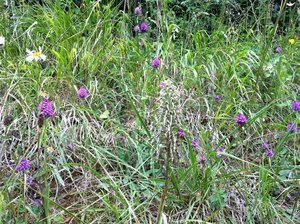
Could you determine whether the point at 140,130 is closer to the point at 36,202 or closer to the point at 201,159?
the point at 201,159

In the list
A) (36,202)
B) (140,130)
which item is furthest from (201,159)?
(36,202)

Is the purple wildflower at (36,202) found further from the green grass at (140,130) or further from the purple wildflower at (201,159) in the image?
the purple wildflower at (201,159)

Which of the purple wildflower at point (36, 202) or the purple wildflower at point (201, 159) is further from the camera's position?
the purple wildflower at point (201, 159)

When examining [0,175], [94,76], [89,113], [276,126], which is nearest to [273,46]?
[276,126]

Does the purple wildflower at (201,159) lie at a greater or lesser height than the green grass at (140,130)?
greater

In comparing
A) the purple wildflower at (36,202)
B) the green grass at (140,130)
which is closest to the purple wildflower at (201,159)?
the green grass at (140,130)

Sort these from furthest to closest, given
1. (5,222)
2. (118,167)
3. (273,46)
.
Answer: (273,46), (118,167), (5,222)

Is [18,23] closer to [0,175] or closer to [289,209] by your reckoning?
[0,175]

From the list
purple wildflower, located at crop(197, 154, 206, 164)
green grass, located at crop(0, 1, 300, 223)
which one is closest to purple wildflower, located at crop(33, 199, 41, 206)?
green grass, located at crop(0, 1, 300, 223)

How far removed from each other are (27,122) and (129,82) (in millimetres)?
657

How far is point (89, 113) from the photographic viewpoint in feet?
6.97

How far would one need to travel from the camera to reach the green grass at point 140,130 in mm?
1556

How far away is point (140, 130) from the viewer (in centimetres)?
196

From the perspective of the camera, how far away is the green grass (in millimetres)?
1556
